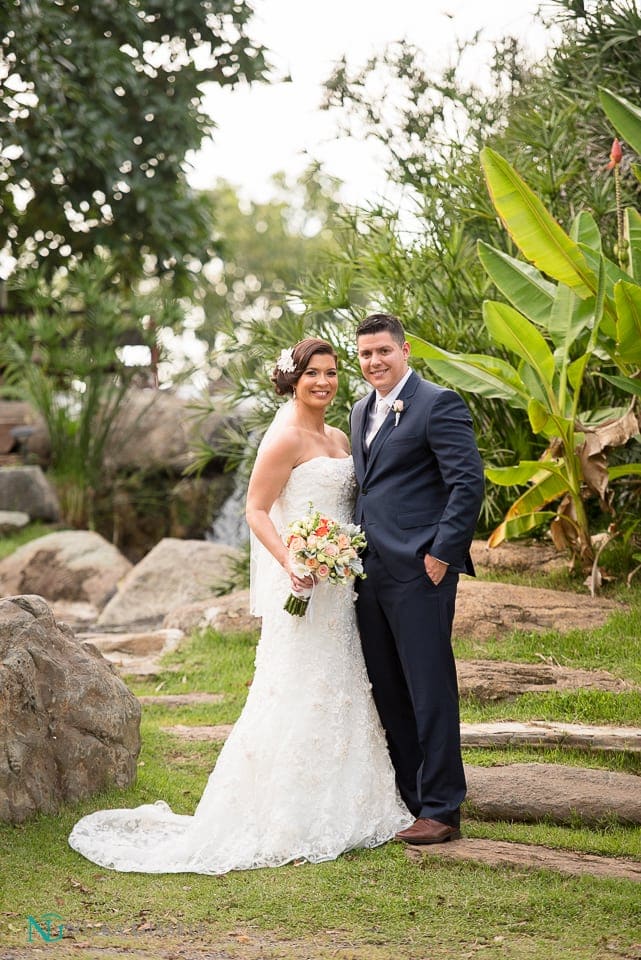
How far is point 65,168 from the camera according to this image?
13555 mm

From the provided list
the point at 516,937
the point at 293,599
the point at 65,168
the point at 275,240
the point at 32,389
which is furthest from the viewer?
the point at 275,240

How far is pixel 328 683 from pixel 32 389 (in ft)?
37.4

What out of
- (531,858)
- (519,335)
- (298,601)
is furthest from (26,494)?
(531,858)

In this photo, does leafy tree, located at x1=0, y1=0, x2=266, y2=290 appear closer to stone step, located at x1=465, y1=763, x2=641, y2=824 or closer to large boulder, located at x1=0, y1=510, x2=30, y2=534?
large boulder, located at x1=0, y1=510, x2=30, y2=534

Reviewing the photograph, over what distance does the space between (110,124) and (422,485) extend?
10983 mm

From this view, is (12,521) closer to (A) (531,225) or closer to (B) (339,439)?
(A) (531,225)

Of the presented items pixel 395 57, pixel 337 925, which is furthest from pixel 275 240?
pixel 337 925

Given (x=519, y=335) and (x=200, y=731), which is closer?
(x=200, y=731)

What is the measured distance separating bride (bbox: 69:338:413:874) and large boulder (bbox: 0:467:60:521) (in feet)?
34.3

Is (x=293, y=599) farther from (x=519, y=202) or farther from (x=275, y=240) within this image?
(x=275, y=240)

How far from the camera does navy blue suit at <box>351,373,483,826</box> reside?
15.1 feet

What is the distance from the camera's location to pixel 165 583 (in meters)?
11.5

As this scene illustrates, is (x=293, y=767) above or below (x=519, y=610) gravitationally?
below

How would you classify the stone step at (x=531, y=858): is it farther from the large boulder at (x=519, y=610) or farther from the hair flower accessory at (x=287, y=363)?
the large boulder at (x=519, y=610)
